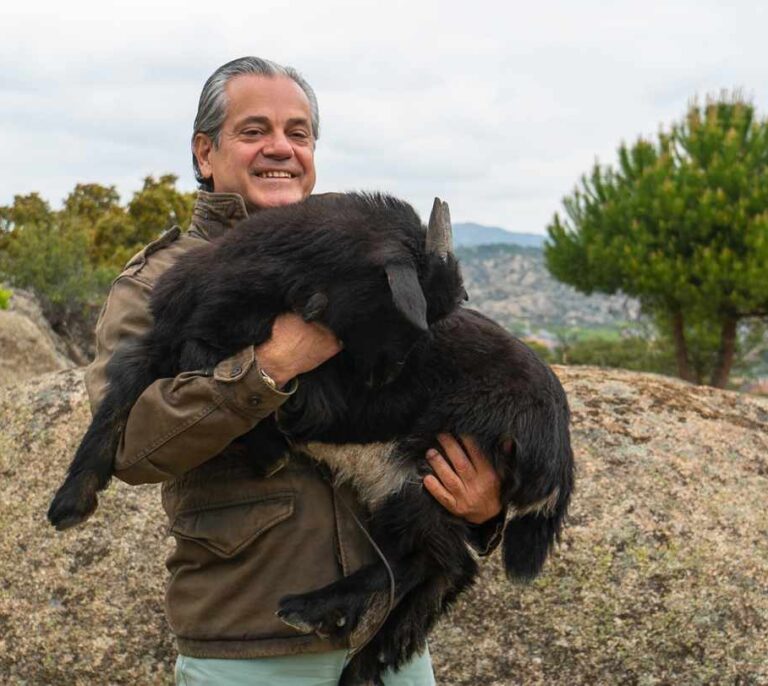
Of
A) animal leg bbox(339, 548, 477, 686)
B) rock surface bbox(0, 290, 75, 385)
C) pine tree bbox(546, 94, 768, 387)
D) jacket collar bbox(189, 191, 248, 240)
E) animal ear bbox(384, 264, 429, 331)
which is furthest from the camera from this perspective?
pine tree bbox(546, 94, 768, 387)

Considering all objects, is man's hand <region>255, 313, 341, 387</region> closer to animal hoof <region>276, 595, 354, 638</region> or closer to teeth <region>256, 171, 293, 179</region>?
animal hoof <region>276, 595, 354, 638</region>

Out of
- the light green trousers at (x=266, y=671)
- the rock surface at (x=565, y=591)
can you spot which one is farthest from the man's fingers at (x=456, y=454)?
the rock surface at (x=565, y=591)

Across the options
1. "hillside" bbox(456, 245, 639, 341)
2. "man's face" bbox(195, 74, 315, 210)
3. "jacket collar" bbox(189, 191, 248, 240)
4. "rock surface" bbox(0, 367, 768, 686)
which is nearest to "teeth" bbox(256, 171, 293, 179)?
"man's face" bbox(195, 74, 315, 210)

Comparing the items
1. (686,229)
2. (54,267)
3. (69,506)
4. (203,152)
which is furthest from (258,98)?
(54,267)

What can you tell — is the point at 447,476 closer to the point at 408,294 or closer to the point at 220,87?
the point at 408,294

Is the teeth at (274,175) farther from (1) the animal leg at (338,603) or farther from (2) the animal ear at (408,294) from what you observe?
(1) the animal leg at (338,603)

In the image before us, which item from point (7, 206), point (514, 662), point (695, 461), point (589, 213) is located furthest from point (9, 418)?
point (7, 206)

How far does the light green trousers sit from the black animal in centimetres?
9

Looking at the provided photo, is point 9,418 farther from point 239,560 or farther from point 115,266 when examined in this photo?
point 115,266

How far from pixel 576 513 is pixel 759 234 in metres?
14.8

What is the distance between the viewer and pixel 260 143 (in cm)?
290

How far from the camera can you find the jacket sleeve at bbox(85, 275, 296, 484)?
228 cm

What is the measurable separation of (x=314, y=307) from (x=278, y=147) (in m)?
0.71

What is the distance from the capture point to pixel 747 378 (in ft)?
84.5
